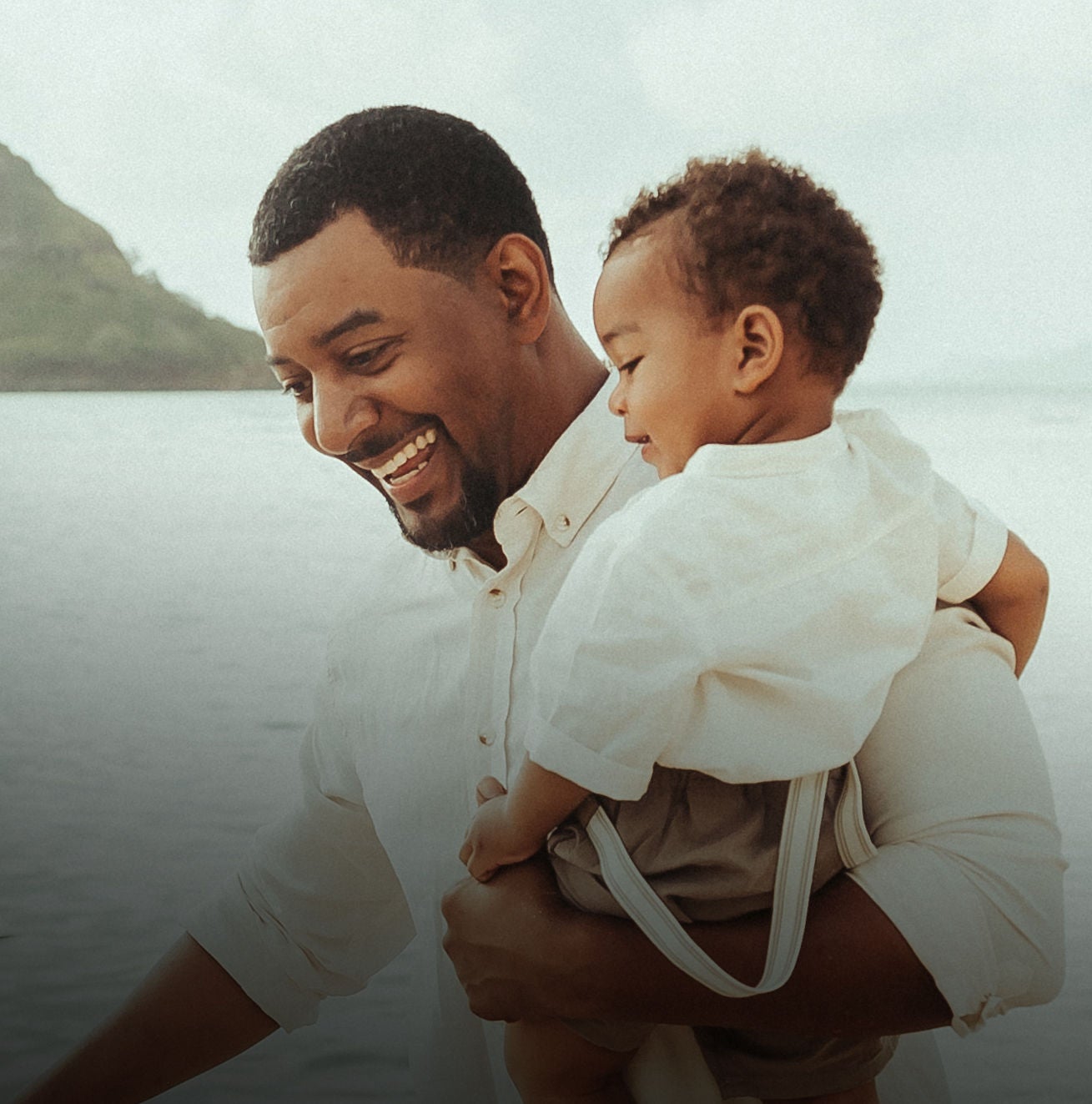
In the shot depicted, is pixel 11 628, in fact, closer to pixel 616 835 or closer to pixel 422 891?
pixel 422 891

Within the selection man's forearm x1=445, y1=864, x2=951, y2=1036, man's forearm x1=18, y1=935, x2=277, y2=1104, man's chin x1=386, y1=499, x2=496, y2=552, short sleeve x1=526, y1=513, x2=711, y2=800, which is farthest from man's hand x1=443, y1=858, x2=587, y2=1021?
man's forearm x1=18, y1=935, x2=277, y2=1104

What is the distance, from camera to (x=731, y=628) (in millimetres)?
783

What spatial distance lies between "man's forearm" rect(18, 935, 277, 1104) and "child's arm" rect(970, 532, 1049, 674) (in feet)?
2.40

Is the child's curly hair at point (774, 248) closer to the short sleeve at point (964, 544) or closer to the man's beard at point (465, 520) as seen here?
the short sleeve at point (964, 544)

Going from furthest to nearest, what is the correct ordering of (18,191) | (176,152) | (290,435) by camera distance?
(290,435), (18,191), (176,152)

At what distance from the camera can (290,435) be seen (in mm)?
3902

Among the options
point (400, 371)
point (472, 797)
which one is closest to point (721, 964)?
point (472, 797)

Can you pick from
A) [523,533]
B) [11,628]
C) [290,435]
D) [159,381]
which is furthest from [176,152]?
[523,533]

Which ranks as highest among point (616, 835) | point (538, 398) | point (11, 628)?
point (538, 398)

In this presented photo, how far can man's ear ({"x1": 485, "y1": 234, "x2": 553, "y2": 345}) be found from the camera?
1068mm

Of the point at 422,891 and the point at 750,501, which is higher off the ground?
the point at 750,501

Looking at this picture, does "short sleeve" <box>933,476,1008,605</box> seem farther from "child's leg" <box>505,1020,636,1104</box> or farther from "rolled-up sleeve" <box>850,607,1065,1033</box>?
"child's leg" <box>505,1020,636,1104</box>

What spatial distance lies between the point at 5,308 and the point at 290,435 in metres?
1.04

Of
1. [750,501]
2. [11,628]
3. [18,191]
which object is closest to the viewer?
[750,501]
